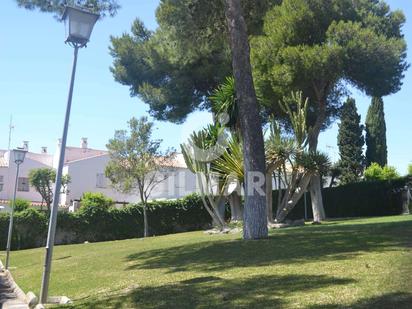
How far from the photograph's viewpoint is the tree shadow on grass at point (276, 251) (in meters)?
8.26

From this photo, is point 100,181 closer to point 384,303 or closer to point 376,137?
point 376,137

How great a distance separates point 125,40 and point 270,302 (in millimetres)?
23527

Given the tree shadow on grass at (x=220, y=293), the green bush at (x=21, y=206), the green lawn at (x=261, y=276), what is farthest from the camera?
the green bush at (x=21, y=206)

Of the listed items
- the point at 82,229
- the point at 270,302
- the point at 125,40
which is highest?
the point at 125,40

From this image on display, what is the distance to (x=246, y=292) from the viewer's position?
6.04 metres

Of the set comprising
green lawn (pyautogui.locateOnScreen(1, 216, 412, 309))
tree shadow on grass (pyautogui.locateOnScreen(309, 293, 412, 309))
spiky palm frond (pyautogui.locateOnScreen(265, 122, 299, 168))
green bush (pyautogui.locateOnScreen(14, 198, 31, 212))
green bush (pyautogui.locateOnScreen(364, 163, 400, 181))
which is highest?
green bush (pyautogui.locateOnScreen(364, 163, 400, 181))

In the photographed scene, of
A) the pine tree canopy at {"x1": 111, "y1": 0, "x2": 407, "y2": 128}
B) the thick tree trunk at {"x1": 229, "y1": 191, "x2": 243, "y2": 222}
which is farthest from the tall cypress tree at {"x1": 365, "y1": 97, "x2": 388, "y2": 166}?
the thick tree trunk at {"x1": 229, "y1": 191, "x2": 243, "y2": 222}

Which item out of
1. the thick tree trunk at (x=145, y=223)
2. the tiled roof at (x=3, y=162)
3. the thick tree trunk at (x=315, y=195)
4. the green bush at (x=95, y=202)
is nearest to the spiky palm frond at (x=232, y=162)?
the thick tree trunk at (x=315, y=195)

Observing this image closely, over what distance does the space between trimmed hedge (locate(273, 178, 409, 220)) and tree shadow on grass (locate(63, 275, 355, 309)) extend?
1967cm

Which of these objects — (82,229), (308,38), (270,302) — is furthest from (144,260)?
(82,229)

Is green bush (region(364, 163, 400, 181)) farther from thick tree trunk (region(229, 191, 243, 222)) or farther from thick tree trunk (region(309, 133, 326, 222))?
thick tree trunk (region(229, 191, 243, 222))

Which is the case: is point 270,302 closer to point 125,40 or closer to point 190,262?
point 190,262

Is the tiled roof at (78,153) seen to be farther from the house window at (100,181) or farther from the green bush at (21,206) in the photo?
the green bush at (21,206)

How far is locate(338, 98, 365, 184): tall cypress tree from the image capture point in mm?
38719
